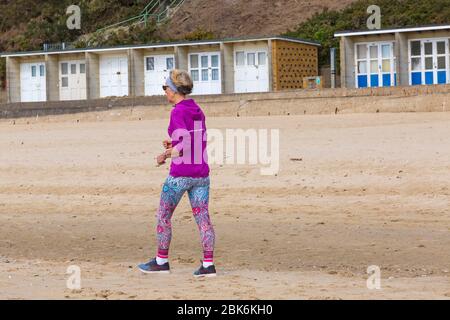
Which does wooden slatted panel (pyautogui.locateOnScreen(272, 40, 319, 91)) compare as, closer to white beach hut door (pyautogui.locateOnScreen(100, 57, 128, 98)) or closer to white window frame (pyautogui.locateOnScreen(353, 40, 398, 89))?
white window frame (pyautogui.locateOnScreen(353, 40, 398, 89))

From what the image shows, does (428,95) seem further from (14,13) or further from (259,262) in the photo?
(14,13)

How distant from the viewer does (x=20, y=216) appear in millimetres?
14633

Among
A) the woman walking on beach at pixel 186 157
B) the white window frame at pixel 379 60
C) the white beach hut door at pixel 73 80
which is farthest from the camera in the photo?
the white beach hut door at pixel 73 80

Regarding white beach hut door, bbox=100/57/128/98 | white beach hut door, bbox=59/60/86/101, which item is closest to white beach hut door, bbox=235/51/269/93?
white beach hut door, bbox=100/57/128/98

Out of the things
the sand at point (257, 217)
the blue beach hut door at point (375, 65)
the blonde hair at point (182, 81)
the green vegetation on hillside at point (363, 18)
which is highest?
the green vegetation on hillside at point (363, 18)

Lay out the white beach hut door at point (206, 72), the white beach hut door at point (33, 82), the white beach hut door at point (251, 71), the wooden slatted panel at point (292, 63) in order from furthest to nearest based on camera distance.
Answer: the white beach hut door at point (33, 82) < the white beach hut door at point (206, 72) < the white beach hut door at point (251, 71) < the wooden slatted panel at point (292, 63)

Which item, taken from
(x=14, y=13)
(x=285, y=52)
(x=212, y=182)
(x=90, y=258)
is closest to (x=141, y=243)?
(x=90, y=258)

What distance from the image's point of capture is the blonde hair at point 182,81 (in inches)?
344

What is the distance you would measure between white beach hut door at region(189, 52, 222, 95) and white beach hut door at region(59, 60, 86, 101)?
5727mm

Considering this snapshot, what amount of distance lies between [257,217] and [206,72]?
92.2 ft

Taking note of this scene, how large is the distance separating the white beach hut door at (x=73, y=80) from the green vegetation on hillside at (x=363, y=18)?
36.8 ft

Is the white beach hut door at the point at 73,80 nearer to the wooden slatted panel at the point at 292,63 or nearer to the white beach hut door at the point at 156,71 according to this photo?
the white beach hut door at the point at 156,71

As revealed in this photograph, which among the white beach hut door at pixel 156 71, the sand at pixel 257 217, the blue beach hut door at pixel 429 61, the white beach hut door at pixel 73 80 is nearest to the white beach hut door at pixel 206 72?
the white beach hut door at pixel 156 71

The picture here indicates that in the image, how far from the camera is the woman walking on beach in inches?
342
